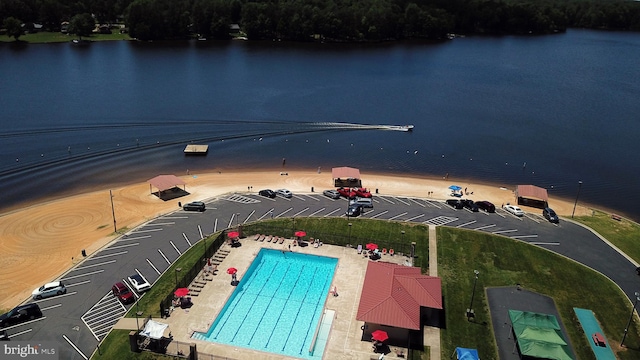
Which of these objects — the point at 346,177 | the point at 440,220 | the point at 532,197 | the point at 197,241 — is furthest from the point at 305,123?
the point at 197,241

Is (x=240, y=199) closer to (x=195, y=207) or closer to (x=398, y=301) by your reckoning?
(x=195, y=207)

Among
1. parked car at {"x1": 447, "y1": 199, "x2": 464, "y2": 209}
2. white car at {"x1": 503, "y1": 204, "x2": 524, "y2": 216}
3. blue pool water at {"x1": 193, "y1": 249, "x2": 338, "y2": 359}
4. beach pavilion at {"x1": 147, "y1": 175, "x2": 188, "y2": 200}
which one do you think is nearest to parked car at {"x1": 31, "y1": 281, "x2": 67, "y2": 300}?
blue pool water at {"x1": 193, "y1": 249, "x2": 338, "y2": 359}

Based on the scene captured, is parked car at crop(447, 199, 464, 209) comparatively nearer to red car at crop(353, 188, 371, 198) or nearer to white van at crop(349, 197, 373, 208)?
white van at crop(349, 197, 373, 208)

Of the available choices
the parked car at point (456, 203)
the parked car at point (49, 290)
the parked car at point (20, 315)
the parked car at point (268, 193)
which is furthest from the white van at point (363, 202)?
the parked car at point (20, 315)

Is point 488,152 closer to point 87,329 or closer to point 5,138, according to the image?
point 87,329

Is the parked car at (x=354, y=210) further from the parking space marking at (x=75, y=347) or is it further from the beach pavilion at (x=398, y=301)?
the parking space marking at (x=75, y=347)

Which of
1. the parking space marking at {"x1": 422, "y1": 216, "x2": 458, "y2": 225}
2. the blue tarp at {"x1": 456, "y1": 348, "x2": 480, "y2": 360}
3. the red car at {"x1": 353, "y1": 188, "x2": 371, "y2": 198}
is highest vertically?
the red car at {"x1": 353, "y1": 188, "x2": 371, "y2": 198}

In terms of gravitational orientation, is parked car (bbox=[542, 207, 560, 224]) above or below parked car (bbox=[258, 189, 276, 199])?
above

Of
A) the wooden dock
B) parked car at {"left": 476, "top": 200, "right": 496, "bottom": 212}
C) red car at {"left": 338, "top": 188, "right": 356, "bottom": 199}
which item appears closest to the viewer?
parked car at {"left": 476, "top": 200, "right": 496, "bottom": 212}
